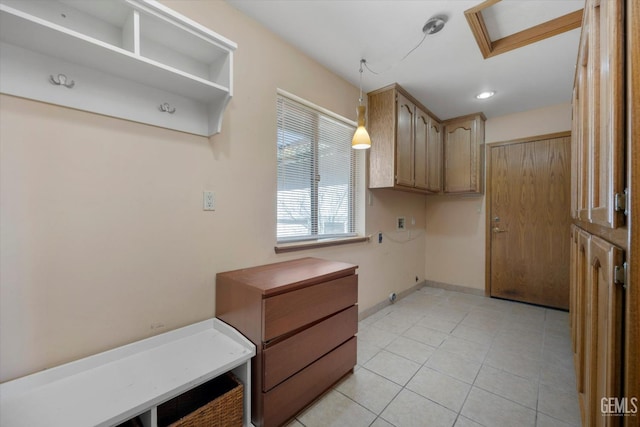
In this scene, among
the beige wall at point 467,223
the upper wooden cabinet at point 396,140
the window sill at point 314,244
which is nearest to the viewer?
the window sill at point 314,244

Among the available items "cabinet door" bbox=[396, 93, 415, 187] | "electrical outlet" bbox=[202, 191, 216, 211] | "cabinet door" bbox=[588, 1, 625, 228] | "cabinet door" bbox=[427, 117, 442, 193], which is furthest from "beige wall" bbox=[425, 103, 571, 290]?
"electrical outlet" bbox=[202, 191, 216, 211]

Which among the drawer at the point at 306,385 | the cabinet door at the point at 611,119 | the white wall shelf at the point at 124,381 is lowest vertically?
the drawer at the point at 306,385

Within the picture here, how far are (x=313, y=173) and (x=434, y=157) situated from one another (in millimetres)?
1927

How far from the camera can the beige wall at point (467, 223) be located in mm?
3107

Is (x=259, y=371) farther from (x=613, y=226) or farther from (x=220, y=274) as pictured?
(x=613, y=226)

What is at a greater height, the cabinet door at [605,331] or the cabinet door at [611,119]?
the cabinet door at [611,119]

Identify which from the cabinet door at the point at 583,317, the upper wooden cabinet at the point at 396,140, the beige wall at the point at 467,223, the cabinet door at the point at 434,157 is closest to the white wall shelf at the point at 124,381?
the cabinet door at the point at 583,317

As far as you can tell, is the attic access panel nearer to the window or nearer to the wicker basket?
the window

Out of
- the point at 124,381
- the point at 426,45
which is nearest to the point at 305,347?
the point at 124,381

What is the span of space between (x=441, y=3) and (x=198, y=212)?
1960mm

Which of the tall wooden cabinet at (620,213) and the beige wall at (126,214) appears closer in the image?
the tall wooden cabinet at (620,213)

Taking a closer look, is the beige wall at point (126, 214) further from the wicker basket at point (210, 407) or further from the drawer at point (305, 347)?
the drawer at point (305, 347)

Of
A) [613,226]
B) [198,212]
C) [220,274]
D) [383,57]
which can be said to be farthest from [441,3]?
[220,274]

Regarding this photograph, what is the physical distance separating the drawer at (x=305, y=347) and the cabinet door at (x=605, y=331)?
1.16 metres
